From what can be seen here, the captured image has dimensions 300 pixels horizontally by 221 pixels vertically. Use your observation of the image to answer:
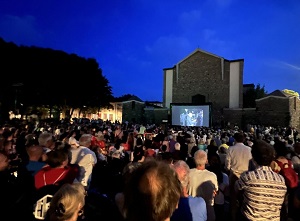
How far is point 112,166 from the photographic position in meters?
6.02

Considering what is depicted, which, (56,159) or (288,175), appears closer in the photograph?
(56,159)

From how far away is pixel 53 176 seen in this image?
3260 mm

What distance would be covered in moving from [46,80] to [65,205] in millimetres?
32847

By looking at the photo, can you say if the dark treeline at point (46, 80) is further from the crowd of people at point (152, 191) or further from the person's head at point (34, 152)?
the crowd of people at point (152, 191)

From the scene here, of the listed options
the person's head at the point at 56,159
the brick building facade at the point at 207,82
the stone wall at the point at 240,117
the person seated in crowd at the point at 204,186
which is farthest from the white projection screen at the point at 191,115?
the person's head at the point at 56,159

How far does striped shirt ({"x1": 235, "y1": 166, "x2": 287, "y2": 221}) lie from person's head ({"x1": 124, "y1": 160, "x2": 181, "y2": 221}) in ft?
5.28

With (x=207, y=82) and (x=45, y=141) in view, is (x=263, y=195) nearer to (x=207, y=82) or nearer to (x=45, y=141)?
(x=45, y=141)

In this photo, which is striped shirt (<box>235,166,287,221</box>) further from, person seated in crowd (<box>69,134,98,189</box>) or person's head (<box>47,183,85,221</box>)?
person seated in crowd (<box>69,134,98,189</box>)

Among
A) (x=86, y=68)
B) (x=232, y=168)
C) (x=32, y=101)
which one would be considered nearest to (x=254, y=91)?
(x=86, y=68)

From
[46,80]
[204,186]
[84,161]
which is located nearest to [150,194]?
[204,186]

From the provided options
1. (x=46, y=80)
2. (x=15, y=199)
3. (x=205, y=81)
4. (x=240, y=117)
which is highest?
(x=205, y=81)

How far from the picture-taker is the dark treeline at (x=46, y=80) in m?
28.9

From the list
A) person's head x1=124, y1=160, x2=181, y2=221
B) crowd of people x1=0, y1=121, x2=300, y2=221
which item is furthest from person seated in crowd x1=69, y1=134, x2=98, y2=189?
person's head x1=124, y1=160, x2=181, y2=221

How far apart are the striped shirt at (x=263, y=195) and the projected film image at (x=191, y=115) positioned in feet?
93.7
